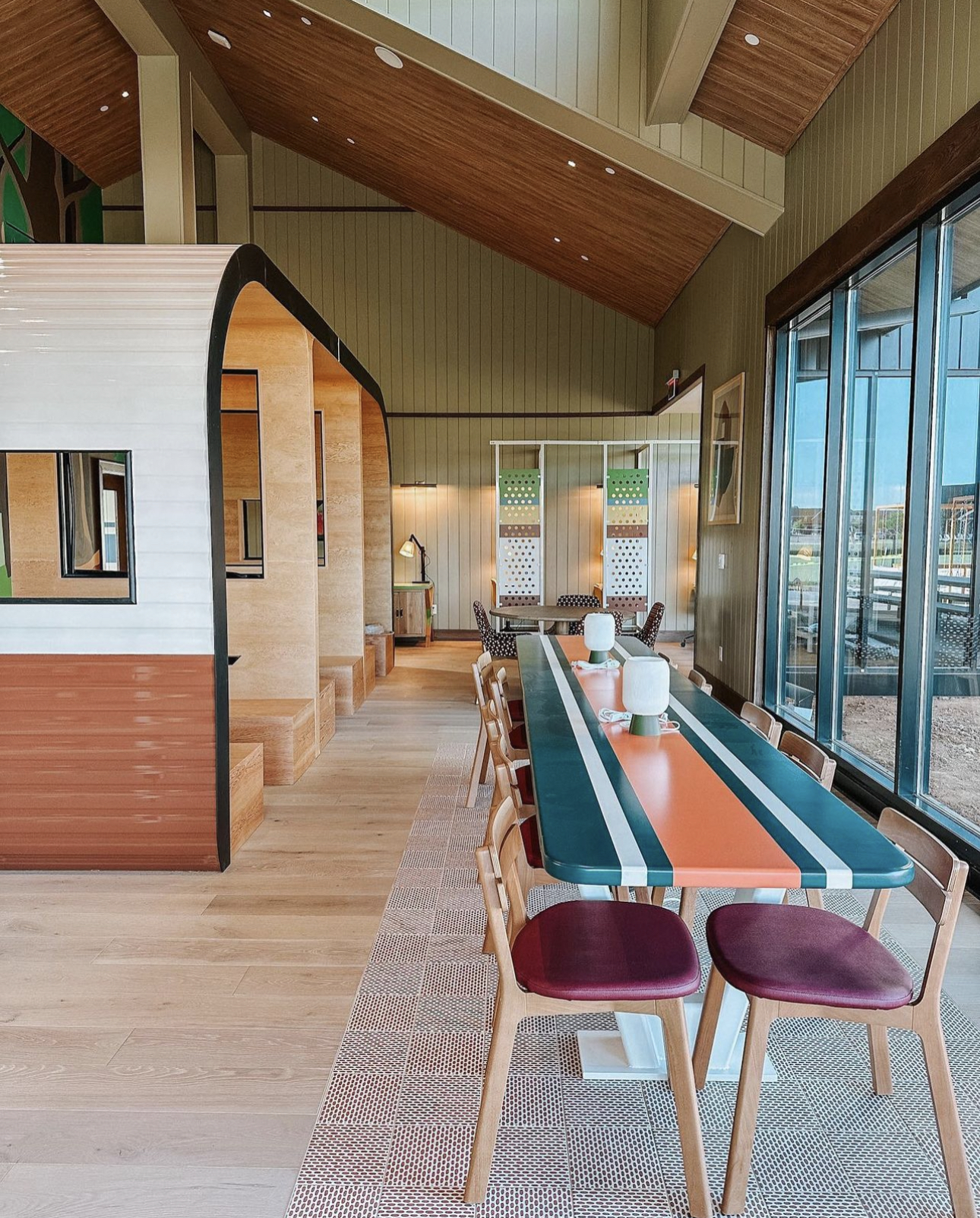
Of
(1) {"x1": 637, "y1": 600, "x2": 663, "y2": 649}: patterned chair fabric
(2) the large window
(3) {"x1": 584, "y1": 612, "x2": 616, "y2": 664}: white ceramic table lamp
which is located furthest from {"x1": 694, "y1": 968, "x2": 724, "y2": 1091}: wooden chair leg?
(1) {"x1": 637, "y1": 600, "x2": 663, "y2": 649}: patterned chair fabric

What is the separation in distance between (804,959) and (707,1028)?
0.44 m

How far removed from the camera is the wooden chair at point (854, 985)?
5.32ft

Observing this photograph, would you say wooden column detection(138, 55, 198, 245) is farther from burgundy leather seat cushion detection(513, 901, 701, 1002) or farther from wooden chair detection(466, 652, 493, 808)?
burgundy leather seat cushion detection(513, 901, 701, 1002)

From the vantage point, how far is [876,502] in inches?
167

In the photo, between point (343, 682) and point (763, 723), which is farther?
point (343, 682)

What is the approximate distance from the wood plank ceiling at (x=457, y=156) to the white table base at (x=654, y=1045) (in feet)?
19.6

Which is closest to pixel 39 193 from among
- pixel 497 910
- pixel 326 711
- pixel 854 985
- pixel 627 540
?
pixel 326 711

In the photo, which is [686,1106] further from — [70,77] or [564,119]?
[70,77]

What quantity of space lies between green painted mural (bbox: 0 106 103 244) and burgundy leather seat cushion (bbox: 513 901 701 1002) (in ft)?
26.8

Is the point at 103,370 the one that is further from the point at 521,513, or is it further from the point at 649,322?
the point at 649,322

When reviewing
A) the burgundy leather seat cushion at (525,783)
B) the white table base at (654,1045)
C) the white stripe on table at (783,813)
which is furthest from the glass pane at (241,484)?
the white table base at (654,1045)

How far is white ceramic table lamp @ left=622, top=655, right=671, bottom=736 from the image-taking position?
2.56 metres

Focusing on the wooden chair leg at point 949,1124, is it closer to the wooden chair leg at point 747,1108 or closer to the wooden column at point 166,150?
the wooden chair leg at point 747,1108

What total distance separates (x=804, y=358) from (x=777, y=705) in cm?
231
